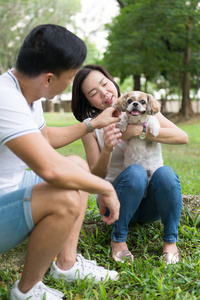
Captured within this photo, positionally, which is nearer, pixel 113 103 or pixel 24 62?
pixel 24 62

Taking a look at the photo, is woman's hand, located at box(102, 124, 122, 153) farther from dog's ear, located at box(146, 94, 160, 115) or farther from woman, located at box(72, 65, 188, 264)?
dog's ear, located at box(146, 94, 160, 115)

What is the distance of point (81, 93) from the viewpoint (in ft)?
9.05

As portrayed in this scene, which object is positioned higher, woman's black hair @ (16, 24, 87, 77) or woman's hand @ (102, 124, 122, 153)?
woman's black hair @ (16, 24, 87, 77)

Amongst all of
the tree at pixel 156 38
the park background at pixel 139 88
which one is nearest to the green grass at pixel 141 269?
the park background at pixel 139 88

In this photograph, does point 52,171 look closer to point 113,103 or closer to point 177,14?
point 113,103

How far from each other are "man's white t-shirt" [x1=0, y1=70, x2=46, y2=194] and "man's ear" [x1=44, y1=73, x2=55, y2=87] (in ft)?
0.49

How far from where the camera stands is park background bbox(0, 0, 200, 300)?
2.12 metres

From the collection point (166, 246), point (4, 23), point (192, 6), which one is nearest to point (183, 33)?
point (192, 6)

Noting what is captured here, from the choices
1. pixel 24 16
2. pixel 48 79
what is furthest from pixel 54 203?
pixel 24 16

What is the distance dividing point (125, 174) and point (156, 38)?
1190 centimetres

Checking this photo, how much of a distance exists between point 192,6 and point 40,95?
38.2 feet

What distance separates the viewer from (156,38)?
43.2ft

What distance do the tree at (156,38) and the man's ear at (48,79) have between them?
11088 mm

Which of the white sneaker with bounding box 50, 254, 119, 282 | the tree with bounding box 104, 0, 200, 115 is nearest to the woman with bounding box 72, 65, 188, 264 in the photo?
the white sneaker with bounding box 50, 254, 119, 282
